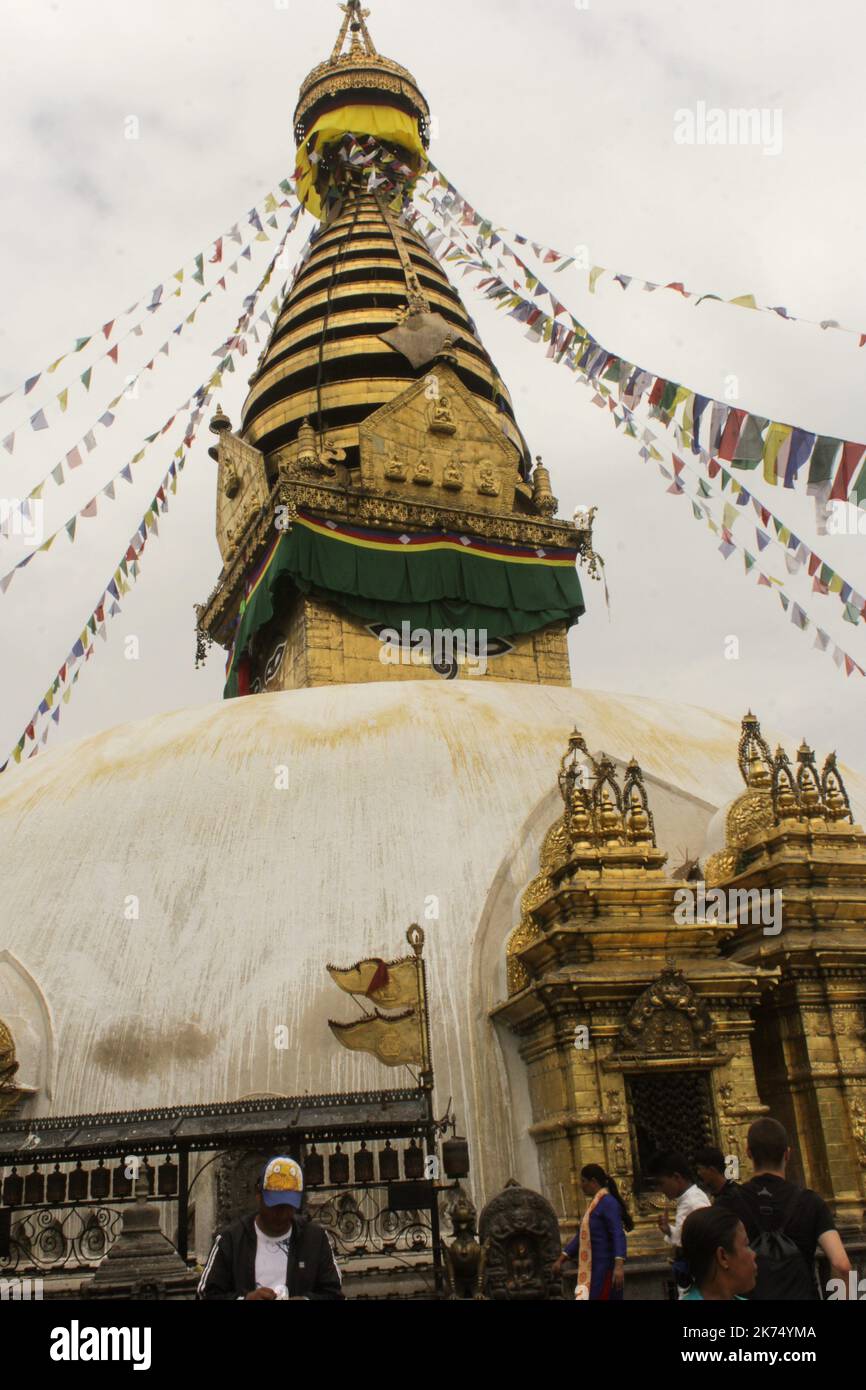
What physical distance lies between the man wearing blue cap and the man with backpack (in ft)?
4.24

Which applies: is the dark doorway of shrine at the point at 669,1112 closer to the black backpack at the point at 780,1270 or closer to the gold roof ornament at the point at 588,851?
the gold roof ornament at the point at 588,851

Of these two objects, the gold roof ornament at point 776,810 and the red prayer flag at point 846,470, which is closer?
the gold roof ornament at point 776,810

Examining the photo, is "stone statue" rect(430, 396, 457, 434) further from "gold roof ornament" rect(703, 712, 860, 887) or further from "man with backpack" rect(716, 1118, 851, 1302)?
"man with backpack" rect(716, 1118, 851, 1302)

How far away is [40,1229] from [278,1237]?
18.8ft

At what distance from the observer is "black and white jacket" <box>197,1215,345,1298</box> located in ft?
11.7

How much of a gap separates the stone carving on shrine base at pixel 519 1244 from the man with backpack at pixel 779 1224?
10.5 ft

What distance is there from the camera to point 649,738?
41.2 feet

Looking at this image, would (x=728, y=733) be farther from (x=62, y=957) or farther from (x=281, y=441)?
(x=281, y=441)

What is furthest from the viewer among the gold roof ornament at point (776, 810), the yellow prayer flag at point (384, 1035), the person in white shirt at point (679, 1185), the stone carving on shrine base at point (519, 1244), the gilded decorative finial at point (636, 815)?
the gold roof ornament at point (776, 810)

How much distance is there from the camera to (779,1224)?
362cm

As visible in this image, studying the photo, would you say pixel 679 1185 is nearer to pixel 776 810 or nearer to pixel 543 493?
pixel 776 810

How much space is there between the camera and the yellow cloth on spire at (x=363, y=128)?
24.7 metres

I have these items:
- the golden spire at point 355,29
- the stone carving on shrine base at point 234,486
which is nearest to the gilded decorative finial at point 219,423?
the stone carving on shrine base at point 234,486
